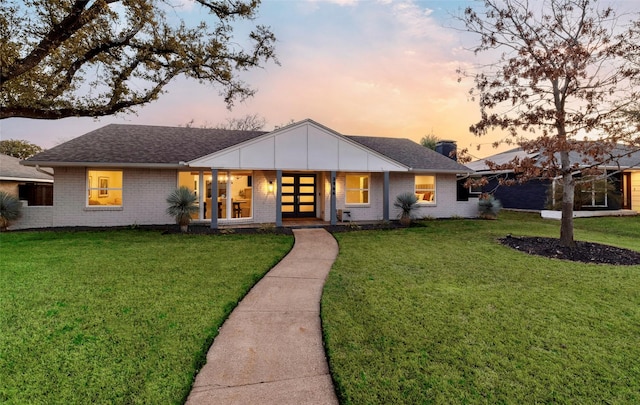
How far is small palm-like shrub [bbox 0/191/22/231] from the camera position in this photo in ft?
36.7

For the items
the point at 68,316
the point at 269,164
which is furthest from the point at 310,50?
the point at 68,316

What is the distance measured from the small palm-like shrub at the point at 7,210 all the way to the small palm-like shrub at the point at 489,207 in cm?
1978

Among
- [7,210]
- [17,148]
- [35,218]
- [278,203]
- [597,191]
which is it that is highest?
[17,148]

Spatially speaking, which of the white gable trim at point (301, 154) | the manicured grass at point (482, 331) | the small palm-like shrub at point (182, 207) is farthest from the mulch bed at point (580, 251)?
the small palm-like shrub at point (182, 207)

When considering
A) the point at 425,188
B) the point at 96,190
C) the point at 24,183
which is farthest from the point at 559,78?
the point at 24,183

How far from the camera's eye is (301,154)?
13094mm

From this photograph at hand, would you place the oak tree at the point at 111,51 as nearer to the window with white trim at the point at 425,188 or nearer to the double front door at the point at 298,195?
the double front door at the point at 298,195

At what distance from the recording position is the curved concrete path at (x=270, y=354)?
2.69 metres

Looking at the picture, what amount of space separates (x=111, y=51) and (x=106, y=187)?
19.0 ft

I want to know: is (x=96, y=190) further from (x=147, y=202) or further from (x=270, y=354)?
(x=270, y=354)

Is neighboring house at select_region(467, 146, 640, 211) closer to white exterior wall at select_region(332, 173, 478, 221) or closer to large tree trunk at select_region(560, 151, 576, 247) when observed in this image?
white exterior wall at select_region(332, 173, 478, 221)

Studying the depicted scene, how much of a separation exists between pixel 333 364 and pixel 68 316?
362 centimetres

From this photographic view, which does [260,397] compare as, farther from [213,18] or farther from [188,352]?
[213,18]

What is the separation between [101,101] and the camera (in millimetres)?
9867
